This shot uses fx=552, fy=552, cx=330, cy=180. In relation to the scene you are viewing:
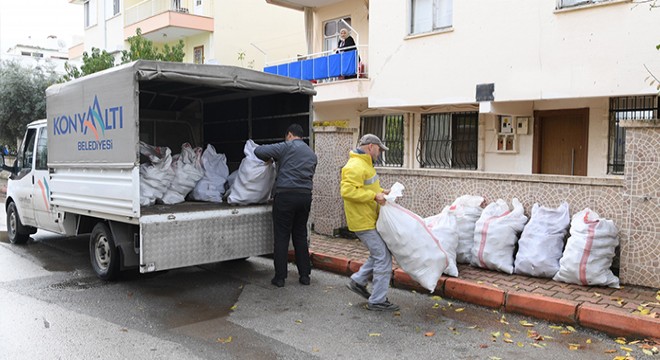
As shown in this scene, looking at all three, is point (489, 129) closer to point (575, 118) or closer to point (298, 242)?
point (575, 118)

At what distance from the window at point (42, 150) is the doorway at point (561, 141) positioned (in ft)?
29.3

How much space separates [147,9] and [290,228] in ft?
65.6

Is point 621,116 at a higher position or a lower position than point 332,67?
lower

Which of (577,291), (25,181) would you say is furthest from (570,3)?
(25,181)

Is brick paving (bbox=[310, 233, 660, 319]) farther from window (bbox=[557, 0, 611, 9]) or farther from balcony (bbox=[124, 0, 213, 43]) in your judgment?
balcony (bbox=[124, 0, 213, 43])

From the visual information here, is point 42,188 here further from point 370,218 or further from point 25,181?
point 370,218

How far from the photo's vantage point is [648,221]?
5672 mm

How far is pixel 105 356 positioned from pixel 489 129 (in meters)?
9.56

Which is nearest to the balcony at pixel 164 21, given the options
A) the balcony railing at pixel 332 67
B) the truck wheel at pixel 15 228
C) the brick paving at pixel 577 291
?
the balcony railing at pixel 332 67

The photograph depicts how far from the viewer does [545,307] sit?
5.26 meters

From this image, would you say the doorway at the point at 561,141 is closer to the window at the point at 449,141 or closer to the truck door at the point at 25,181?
the window at the point at 449,141

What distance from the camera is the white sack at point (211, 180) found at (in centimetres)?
735

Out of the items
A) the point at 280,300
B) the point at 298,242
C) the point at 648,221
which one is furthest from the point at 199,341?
the point at 648,221

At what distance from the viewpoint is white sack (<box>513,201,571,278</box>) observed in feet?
20.0
